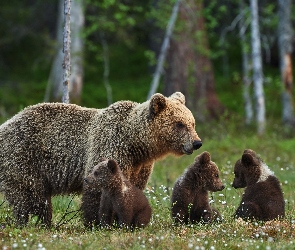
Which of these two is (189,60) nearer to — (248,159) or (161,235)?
(248,159)

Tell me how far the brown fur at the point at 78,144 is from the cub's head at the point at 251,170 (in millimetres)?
701

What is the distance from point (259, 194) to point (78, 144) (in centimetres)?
242

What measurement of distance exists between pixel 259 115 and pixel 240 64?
1989 cm

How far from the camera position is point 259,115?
70.6 ft

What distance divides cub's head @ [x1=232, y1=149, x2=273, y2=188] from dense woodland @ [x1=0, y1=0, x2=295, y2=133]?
5455 millimetres

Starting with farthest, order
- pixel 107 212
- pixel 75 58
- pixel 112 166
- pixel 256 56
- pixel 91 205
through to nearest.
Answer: pixel 75 58, pixel 256 56, pixel 91 205, pixel 107 212, pixel 112 166

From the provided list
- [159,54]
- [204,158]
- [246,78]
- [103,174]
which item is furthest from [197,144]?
[159,54]

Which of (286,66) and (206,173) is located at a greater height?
(286,66)

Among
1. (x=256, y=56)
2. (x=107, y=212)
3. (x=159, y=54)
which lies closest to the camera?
(x=107, y=212)

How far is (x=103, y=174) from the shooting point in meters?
8.47

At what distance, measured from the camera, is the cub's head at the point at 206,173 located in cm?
916

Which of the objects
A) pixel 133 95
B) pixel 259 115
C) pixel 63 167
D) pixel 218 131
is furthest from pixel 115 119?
pixel 133 95

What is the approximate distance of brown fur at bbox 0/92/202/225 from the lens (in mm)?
9000

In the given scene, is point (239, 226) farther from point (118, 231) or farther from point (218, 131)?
point (218, 131)
